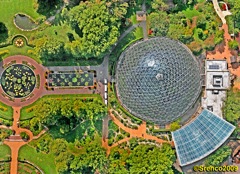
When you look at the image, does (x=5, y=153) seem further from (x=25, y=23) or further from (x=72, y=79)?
(x=25, y=23)

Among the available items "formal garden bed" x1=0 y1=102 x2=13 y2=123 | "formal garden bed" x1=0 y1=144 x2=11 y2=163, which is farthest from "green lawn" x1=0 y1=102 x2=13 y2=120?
"formal garden bed" x1=0 y1=144 x2=11 y2=163

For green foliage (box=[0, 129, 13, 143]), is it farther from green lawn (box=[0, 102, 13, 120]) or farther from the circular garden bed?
the circular garden bed

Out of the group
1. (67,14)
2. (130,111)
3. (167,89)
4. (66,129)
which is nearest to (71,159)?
(66,129)

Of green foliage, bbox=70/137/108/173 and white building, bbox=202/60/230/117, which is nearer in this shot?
green foliage, bbox=70/137/108/173

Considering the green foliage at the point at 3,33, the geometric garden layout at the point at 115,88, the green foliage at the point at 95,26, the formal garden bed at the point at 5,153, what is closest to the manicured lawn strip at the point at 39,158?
the geometric garden layout at the point at 115,88

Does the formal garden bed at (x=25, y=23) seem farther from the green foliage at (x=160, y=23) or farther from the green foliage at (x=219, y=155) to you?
the green foliage at (x=219, y=155)
